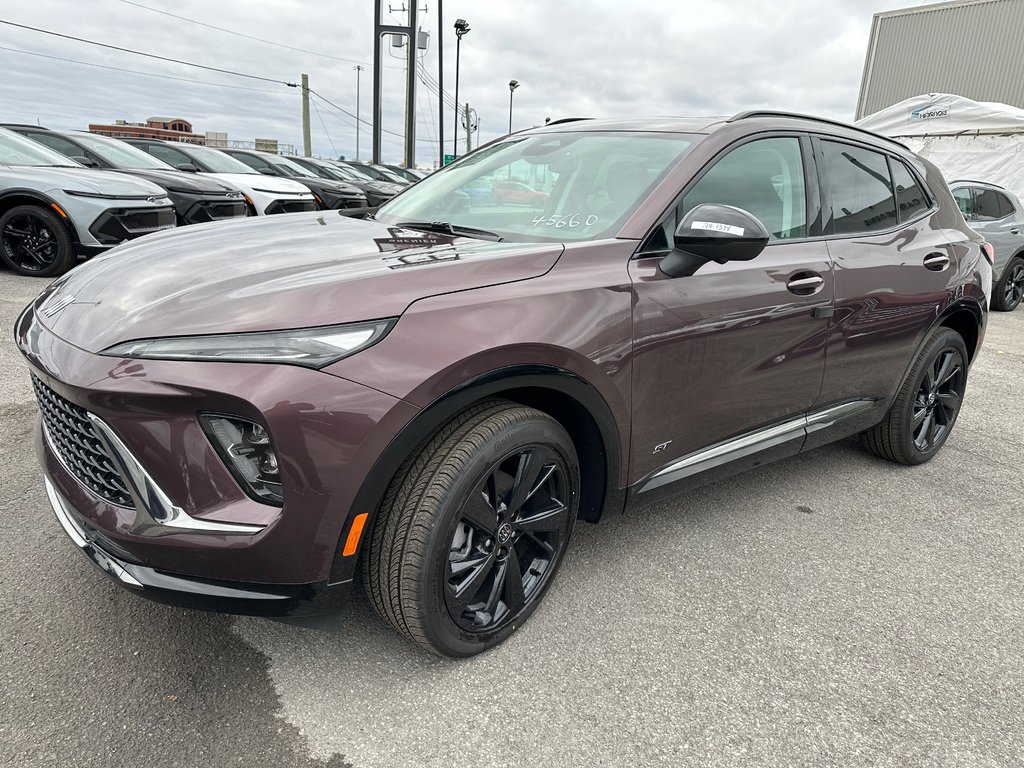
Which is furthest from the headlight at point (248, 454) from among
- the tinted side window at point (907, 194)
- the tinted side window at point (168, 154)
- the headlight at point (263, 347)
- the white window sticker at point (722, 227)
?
the tinted side window at point (168, 154)

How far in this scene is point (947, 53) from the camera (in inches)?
826

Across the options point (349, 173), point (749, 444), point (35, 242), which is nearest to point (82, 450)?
point (749, 444)

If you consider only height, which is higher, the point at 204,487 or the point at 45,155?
the point at 45,155

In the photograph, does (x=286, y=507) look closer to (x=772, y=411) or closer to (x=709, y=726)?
(x=709, y=726)

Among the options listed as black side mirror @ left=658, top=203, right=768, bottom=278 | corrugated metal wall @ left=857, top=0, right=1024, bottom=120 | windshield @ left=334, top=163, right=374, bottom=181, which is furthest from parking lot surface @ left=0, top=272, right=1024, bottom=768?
corrugated metal wall @ left=857, top=0, right=1024, bottom=120

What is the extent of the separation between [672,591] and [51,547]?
7.07 feet

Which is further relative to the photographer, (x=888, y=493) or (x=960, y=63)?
(x=960, y=63)

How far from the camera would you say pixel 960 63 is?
20.8 metres

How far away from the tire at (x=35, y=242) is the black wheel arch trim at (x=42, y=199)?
0.04m

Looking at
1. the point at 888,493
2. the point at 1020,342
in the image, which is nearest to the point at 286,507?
the point at 888,493

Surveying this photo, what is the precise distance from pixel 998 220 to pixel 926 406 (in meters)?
7.09

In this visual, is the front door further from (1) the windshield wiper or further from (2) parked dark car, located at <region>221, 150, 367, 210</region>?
(2) parked dark car, located at <region>221, 150, 367, 210</region>

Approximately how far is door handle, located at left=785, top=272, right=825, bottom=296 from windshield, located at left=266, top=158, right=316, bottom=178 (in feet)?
37.2

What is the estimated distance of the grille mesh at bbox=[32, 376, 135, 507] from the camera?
1.74 meters
